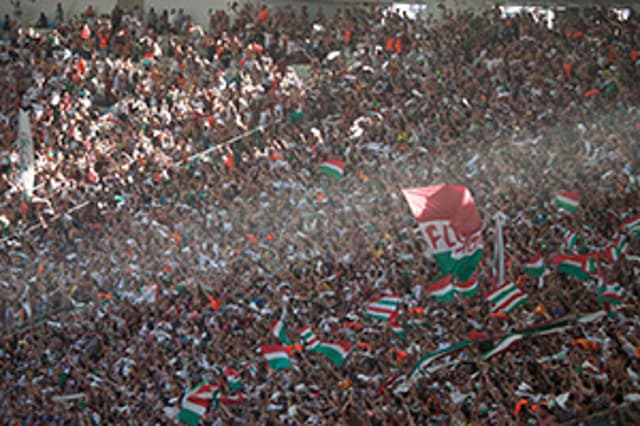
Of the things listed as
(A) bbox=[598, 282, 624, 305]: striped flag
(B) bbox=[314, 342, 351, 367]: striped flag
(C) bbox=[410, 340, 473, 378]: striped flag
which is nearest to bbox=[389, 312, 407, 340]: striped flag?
(B) bbox=[314, 342, 351, 367]: striped flag

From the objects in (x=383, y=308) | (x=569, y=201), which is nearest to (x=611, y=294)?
(x=569, y=201)

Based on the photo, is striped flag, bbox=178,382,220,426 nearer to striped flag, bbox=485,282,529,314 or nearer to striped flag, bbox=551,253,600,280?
striped flag, bbox=485,282,529,314

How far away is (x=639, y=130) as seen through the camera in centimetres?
1680

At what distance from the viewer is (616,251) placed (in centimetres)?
1366

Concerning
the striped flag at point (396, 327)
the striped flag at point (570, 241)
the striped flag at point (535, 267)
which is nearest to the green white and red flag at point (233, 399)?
the striped flag at point (396, 327)

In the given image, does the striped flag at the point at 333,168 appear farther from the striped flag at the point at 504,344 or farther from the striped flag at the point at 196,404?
the striped flag at the point at 504,344

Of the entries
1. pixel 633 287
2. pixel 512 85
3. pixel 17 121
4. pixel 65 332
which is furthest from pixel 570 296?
pixel 17 121

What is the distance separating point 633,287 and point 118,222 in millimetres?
10232

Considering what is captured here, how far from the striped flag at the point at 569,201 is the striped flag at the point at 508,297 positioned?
2466mm

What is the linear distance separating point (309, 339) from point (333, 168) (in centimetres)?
459

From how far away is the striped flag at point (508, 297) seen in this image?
13.3 meters

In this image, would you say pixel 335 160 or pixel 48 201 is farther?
pixel 48 201

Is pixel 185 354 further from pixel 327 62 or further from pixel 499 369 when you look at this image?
pixel 327 62

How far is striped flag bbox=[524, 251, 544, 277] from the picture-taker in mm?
14055
